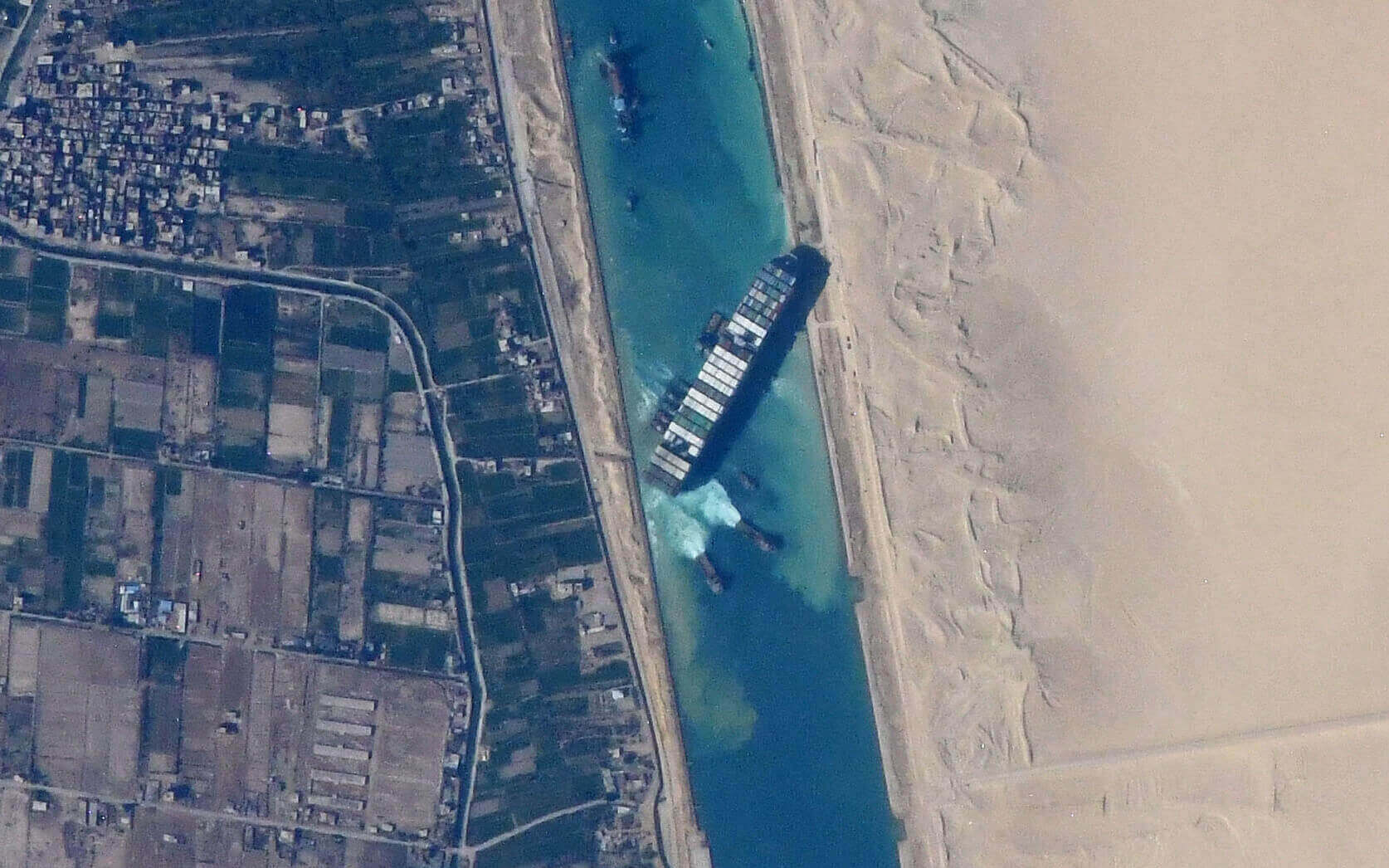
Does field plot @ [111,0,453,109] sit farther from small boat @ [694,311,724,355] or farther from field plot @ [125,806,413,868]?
field plot @ [125,806,413,868]

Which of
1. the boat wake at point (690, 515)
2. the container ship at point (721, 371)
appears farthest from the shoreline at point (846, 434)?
the boat wake at point (690, 515)

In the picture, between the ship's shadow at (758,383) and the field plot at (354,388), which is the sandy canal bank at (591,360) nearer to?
the ship's shadow at (758,383)

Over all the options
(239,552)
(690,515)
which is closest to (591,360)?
(690,515)

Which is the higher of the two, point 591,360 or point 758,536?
point 591,360

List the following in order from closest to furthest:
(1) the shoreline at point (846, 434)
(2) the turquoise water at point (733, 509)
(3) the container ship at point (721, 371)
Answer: (3) the container ship at point (721, 371) < (1) the shoreline at point (846, 434) < (2) the turquoise water at point (733, 509)

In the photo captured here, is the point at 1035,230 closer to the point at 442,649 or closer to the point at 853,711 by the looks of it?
the point at 853,711

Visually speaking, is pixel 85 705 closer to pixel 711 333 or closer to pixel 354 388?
pixel 354 388
